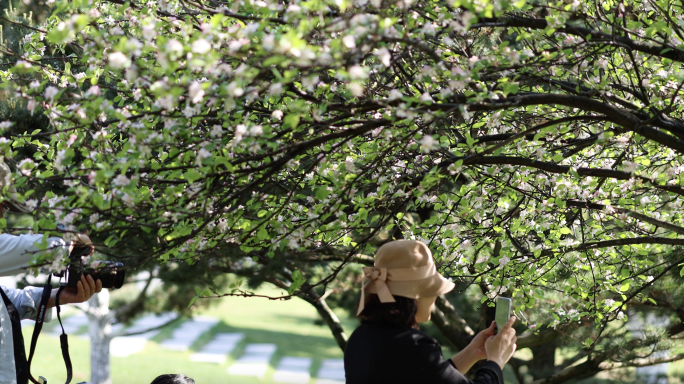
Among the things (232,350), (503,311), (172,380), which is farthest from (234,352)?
(503,311)

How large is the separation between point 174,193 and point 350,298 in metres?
7.21

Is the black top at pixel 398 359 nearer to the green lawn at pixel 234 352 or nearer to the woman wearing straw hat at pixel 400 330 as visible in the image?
the woman wearing straw hat at pixel 400 330

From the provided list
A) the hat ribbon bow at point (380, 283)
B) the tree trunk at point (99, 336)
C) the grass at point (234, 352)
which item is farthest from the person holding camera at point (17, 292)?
the grass at point (234, 352)

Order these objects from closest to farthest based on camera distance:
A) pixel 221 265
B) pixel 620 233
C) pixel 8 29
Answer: pixel 620 233, pixel 8 29, pixel 221 265

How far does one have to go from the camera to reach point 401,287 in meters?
1.93

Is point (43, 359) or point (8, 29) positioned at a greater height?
point (8, 29)

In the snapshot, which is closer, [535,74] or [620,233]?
[535,74]

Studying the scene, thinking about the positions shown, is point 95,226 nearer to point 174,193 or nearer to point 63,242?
point 63,242

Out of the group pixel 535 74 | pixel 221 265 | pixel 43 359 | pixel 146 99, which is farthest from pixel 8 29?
pixel 43 359

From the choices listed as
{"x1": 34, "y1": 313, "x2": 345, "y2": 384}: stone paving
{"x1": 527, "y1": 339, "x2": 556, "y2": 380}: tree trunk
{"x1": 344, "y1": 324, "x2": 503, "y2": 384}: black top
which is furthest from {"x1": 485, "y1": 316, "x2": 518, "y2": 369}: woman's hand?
{"x1": 34, "y1": 313, "x2": 345, "y2": 384}: stone paving

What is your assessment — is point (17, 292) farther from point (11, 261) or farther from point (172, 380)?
point (172, 380)

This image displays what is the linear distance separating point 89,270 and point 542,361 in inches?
282

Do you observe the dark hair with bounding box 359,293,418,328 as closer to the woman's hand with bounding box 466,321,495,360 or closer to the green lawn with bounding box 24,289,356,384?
the woman's hand with bounding box 466,321,495,360

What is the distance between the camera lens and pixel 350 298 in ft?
29.9
